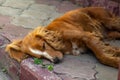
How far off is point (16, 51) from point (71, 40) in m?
0.64

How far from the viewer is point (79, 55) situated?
4.04 metres

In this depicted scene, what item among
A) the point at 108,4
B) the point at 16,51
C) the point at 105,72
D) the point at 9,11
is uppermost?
the point at 108,4

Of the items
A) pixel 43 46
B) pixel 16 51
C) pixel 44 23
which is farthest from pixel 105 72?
pixel 44 23

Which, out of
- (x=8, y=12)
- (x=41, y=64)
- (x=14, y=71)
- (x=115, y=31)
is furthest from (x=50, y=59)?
(x=8, y=12)

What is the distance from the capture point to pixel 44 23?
4941 millimetres

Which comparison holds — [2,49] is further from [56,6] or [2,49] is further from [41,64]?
[56,6]

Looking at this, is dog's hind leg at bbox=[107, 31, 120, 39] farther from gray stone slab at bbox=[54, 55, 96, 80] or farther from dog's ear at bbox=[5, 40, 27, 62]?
dog's ear at bbox=[5, 40, 27, 62]

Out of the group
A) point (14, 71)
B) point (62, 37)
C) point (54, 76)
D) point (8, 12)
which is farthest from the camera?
point (8, 12)

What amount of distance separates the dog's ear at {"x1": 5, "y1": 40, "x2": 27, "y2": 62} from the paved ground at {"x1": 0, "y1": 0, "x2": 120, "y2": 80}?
1.34 ft

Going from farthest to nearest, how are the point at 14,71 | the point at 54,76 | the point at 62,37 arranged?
the point at 14,71 < the point at 62,37 < the point at 54,76

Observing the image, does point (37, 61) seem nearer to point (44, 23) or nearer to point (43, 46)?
point (43, 46)

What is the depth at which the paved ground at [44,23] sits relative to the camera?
3666 mm

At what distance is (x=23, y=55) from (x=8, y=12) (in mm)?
1586

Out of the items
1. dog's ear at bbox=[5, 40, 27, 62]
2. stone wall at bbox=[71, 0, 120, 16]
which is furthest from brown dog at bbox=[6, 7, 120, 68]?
stone wall at bbox=[71, 0, 120, 16]
